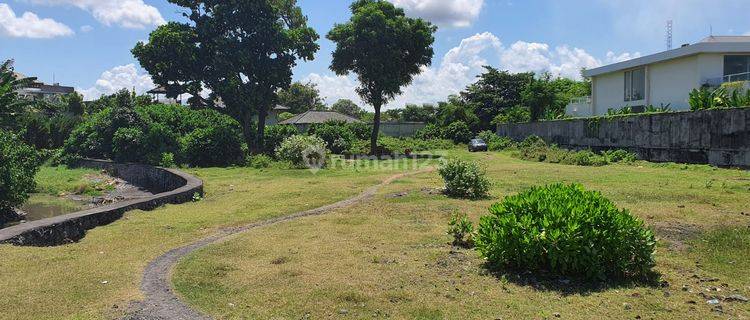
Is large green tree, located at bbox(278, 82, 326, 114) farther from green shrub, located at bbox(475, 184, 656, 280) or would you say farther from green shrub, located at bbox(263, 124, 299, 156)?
green shrub, located at bbox(475, 184, 656, 280)

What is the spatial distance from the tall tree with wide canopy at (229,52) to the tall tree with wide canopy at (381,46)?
7.06ft

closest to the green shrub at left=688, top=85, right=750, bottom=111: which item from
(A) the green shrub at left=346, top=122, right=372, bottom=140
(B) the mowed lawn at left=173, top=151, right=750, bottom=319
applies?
(B) the mowed lawn at left=173, top=151, right=750, bottom=319

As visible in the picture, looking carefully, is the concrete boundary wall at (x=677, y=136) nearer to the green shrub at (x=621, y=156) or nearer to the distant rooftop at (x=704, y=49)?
the green shrub at (x=621, y=156)

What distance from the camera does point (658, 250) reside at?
6.29 m

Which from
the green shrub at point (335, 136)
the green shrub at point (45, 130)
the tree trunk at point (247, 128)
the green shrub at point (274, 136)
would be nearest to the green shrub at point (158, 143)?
the tree trunk at point (247, 128)

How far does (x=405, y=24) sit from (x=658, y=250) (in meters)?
24.3

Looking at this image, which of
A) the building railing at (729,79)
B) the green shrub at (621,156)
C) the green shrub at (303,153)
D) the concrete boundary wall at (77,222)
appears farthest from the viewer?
the green shrub at (303,153)

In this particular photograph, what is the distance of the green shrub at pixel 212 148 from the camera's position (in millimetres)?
25016

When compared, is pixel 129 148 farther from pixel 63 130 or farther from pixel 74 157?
pixel 63 130

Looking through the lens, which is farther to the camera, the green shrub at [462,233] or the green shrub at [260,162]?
the green shrub at [260,162]

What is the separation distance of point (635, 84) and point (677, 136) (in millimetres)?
A: 10522

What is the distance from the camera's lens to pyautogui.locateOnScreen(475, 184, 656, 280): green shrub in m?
5.06

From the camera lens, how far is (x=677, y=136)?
1975 cm

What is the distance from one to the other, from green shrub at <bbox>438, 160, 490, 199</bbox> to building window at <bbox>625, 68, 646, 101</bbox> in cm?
2063
